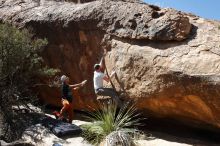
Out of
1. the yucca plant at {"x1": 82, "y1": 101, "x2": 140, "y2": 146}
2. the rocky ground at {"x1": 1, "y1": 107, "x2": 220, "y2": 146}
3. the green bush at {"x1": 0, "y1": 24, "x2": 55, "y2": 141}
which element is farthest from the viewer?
the green bush at {"x1": 0, "y1": 24, "x2": 55, "y2": 141}

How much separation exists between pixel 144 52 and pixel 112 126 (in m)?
2.17

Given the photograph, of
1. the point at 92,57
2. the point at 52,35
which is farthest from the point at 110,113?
the point at 52,35

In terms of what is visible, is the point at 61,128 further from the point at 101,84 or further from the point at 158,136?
the point at 158,136

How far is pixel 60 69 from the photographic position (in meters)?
15.0

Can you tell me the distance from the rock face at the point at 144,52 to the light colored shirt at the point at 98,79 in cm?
45

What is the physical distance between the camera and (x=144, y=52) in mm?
12750

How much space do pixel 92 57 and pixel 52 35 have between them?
1.66 m

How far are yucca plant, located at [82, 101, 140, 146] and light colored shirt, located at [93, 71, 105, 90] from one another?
575 millimetres

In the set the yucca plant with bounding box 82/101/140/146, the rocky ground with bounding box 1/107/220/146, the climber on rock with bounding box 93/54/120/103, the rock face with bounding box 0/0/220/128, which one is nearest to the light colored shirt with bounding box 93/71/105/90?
the climber on rock with bounding box 93/54/120/103

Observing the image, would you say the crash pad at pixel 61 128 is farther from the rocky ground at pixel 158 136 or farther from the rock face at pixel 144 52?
the rock face at pixel 144 52

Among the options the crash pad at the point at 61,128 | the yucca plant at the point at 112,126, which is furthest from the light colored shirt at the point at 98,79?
the crash pad at the point at 61,128

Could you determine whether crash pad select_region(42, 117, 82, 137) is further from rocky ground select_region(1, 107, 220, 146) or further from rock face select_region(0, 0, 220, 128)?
rock face select_region(0, 0, 220, 128)

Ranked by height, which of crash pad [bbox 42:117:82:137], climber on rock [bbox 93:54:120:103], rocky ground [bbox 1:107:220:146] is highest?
climber on rock [bbox 93:54:120:103]

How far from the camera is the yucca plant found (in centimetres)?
1192
